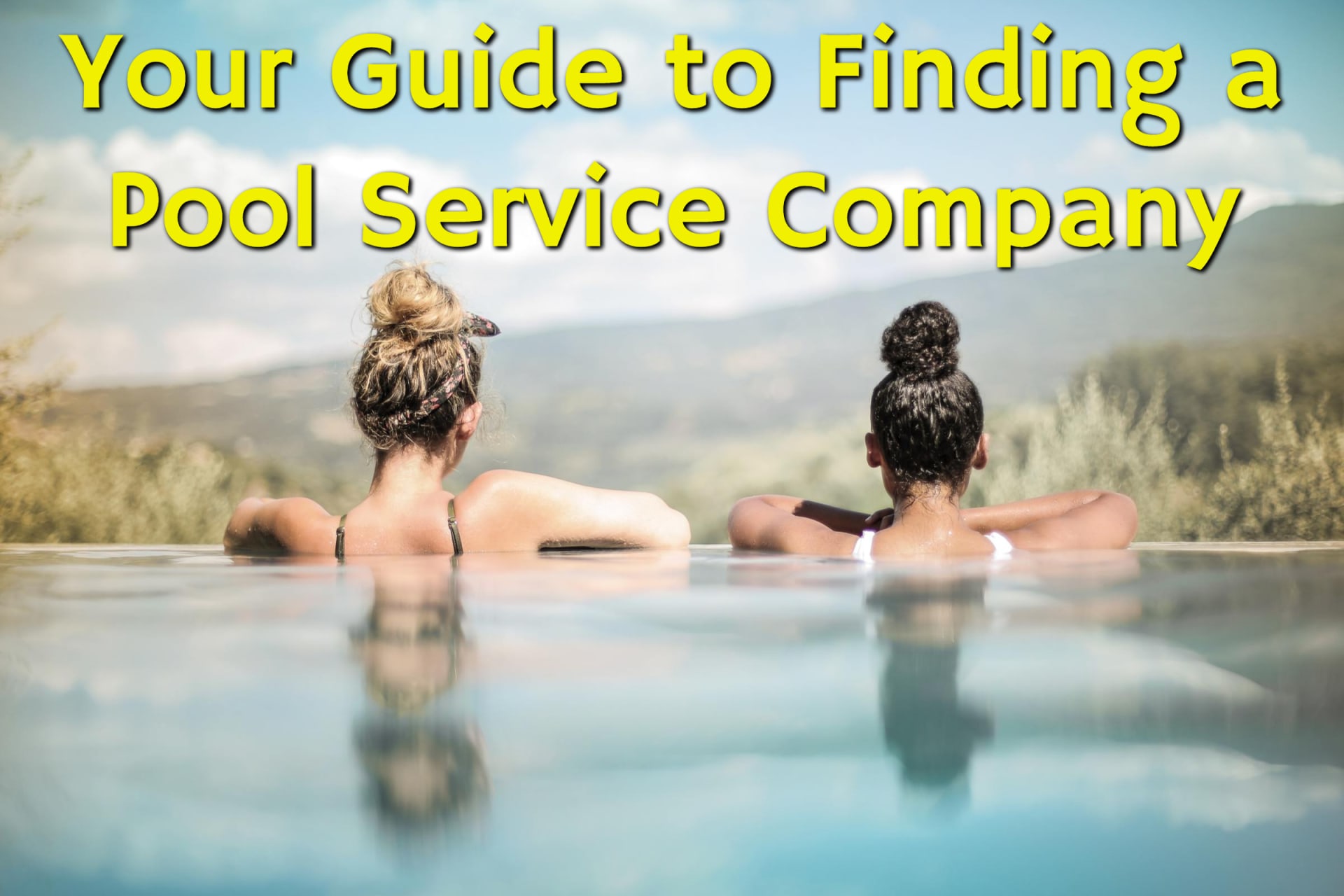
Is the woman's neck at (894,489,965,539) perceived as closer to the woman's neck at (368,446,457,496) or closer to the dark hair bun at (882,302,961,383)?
the dark hair bun at (882,302,961,383)

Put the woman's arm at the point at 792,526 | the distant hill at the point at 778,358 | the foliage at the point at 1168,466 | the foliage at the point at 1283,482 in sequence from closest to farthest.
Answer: the woman's arm at the point at 792,526
the foliage at the point at 1283,482
the foliage at the point at 1168,466
the distant hill at the point at 778,358

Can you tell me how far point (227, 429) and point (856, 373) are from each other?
12182 mm

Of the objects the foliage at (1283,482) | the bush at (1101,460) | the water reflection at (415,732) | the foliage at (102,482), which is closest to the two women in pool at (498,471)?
the water reflection at (415,732)

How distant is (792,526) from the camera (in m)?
3.45

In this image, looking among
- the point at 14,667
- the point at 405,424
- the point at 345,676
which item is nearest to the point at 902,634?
the point at 345,676

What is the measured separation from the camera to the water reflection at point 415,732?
959 mm

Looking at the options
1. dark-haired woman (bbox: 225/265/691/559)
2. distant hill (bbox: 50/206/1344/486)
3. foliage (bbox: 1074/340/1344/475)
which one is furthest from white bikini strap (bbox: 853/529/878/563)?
foliage (bbox: 1074/340/1344/475)

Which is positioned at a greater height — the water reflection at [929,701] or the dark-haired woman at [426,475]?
the dark-haired woman at [426,475]

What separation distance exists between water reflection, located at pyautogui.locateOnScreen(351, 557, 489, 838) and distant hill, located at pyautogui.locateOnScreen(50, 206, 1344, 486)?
16.9 meters

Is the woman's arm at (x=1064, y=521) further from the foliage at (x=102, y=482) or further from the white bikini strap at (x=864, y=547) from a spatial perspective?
the foliage at (x=102, y=482)

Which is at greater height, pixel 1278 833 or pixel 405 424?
pixel 405 424

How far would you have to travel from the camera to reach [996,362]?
19.9 m

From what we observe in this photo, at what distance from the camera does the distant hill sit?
18594mm

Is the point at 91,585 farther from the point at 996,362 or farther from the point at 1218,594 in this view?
the point at 996,362
